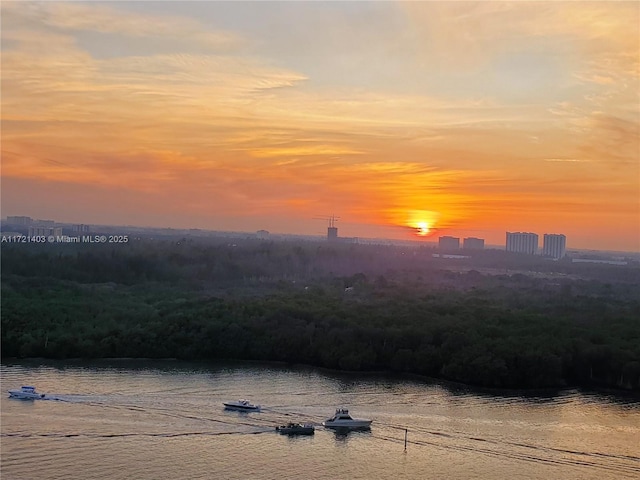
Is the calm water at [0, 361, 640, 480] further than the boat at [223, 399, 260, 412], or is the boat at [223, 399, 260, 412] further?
the boat at [223, 399, 260, 412]

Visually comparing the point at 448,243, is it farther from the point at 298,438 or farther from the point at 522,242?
the point at 298,438

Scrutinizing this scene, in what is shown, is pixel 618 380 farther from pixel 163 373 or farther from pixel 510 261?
pixel 510 261

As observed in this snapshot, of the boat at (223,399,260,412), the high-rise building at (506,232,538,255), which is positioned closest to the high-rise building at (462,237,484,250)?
the high-rise building at (506,232,538,255)

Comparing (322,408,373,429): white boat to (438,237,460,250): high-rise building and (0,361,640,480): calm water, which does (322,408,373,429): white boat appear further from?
(438,237,460,250): high-rise building

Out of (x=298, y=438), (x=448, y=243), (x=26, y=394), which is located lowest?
(x=298, y=438)

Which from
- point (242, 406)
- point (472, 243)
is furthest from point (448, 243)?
point (242, 406)

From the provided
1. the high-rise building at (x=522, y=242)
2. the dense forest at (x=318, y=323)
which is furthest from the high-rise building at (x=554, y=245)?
the dense forest at (x=318, y=323)

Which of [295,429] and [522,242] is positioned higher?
[522,242]

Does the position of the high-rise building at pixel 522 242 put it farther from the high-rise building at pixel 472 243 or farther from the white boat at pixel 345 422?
the white boat at pixel 345 422
